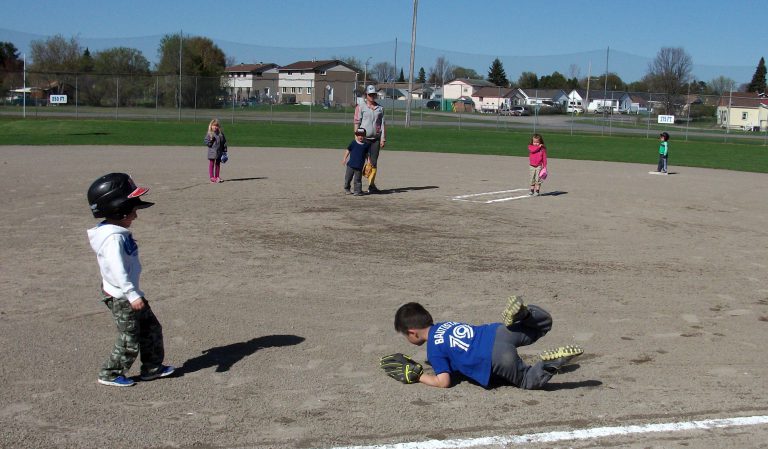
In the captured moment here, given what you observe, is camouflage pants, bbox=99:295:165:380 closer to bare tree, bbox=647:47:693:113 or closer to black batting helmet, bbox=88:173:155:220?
black batting helmet, bbox=88:173:155:220

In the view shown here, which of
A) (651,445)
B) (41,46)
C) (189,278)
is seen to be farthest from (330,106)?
(651,445)

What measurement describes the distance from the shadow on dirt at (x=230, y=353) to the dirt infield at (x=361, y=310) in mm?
22

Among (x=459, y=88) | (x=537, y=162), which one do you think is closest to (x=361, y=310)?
(x=537, y=162)

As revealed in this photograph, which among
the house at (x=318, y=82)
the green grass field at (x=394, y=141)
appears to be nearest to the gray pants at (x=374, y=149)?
the green grass field at (x=394, y=141)

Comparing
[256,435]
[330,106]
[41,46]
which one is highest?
[41,46]

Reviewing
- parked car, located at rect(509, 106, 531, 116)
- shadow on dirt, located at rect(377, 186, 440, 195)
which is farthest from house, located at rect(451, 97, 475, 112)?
shadow on dirt, located at rect(377, 186, 440, 195)

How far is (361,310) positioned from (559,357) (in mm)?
2312

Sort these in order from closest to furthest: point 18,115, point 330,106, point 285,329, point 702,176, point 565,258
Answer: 1. point 285,329
2. point 565,258
3. point 702,176
4. point 18,115
5. point 330,106

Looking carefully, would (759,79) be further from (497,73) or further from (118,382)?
(118,382)

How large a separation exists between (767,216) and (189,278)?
34.9 feet

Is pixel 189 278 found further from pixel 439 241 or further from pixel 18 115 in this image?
pixel 18 115

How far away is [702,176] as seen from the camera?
21.6 meters

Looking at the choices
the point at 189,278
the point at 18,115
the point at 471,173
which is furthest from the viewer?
the point at 18,115

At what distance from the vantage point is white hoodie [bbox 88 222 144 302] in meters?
4.97
